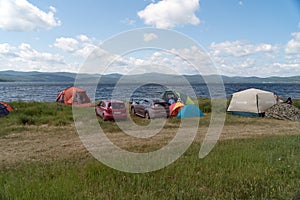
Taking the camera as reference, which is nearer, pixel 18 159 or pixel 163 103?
pixel 18 159

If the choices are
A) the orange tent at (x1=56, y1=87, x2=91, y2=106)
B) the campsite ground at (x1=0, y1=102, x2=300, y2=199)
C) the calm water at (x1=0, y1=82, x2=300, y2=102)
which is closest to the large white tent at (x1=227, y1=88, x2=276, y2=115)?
the calm water at (x1=0, y1=82, x2=300, y2=102)

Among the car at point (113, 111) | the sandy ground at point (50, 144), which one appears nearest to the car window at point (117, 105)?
the car at point (113, 111)

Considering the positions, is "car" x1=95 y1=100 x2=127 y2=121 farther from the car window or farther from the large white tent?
the large white tent

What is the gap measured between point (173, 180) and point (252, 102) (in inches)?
595

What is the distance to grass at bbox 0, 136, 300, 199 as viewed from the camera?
13.4 ft

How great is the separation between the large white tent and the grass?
1189 centimetres

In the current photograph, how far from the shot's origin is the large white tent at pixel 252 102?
57.5ft

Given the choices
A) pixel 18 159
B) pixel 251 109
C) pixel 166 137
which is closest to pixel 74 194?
pixel 18 159

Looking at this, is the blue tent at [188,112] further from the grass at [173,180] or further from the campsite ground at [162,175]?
the grass at [173,180]

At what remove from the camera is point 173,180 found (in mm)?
4770

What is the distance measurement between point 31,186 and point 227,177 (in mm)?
3966

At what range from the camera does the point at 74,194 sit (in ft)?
13.1

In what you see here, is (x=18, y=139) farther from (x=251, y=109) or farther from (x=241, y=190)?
(x=251, y=109)

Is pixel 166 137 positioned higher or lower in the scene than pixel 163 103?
lower
